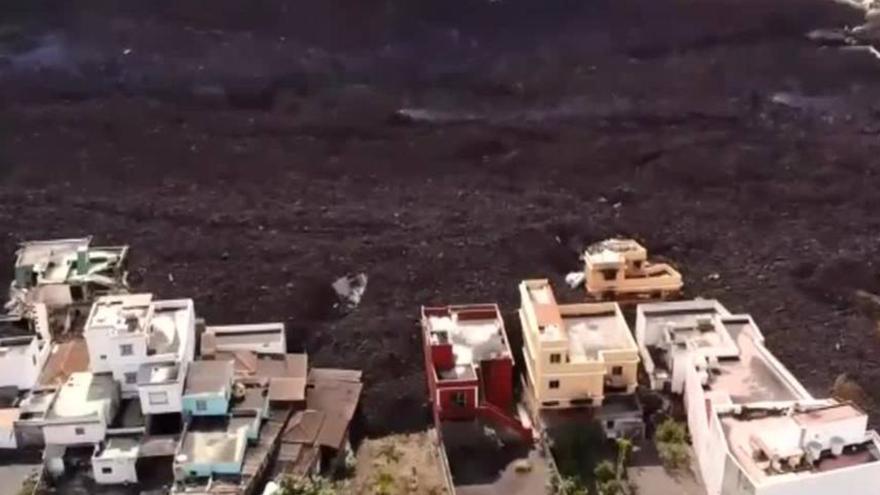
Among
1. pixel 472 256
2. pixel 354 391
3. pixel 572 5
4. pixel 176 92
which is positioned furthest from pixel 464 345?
pixel 572 5

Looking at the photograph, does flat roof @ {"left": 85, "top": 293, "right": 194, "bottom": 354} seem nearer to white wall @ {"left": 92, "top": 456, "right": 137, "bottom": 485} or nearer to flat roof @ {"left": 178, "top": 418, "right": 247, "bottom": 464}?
flat roof @ {"left": 178, "top": 418, "right": 247, "bottom": 464}

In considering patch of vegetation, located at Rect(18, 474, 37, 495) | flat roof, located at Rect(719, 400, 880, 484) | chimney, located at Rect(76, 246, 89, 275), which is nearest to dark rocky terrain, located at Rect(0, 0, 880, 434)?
chimney, located at Rect(76, 246, 89, 275)

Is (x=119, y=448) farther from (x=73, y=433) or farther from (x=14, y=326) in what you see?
(x=14, y=326)

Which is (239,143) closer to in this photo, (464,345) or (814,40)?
(464,345)

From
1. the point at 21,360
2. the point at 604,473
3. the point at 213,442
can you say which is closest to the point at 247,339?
the point at 213,442

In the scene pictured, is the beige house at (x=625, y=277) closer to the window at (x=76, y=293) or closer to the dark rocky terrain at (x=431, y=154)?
the dark rocky terrain at (x=431, y=154)

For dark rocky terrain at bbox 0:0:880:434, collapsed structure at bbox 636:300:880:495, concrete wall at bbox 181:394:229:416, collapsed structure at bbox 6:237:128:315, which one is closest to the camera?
collapsed structure at bbox 636:300:880:495
